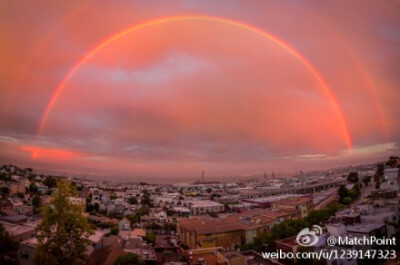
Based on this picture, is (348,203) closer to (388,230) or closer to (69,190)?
(388,230)

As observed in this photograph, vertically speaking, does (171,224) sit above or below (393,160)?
below

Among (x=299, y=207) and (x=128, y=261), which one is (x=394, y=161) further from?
(x=128, y=261)

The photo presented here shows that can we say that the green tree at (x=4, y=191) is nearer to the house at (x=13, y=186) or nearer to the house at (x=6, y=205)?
the house at (x=13, y=186)

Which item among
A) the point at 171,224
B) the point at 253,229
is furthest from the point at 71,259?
the point at 171,224

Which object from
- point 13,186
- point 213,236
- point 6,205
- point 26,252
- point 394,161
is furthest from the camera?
point 394,161

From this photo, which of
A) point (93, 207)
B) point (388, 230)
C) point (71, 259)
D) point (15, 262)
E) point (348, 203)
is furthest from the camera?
point (93, 207)

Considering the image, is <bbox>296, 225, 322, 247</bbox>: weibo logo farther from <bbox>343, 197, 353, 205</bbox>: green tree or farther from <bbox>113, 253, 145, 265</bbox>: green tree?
<bbox>343, 197, 353, 205</bbox>: green tree

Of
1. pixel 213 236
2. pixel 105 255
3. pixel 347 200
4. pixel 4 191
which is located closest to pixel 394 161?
pixel 347 200

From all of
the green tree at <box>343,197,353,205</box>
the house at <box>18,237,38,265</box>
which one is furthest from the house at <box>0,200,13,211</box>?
the green tree at <box>343,197,353,205</box>
